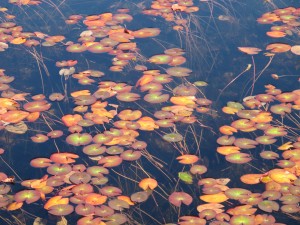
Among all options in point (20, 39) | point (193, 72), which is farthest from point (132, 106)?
point (20, 39)

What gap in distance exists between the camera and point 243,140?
142 inches

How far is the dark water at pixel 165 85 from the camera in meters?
3.25

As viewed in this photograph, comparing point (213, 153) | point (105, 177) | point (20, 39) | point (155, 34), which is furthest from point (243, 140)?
point (20, 39)

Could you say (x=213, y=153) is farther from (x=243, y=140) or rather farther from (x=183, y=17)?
(x=183, y=17)

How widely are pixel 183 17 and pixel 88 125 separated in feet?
7.21

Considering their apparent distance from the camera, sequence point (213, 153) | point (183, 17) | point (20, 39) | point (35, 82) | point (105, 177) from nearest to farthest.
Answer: point (105, 177)
point (213, 153)
point (35, 82)
point (20, 39)
point (183, 17)

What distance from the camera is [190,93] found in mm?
4113

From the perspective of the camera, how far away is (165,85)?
4246 millimetres

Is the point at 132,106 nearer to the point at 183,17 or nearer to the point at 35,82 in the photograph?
the point at 35,82

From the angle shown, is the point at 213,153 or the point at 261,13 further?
the point at 261,13

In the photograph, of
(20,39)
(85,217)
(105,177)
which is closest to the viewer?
(85,217)

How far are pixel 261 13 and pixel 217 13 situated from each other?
1.58 feet

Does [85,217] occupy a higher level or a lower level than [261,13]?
lower

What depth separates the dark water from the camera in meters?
3.25
